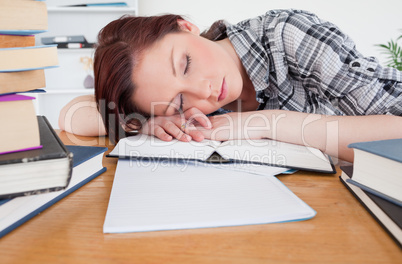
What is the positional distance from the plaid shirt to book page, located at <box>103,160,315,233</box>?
0.42 meters

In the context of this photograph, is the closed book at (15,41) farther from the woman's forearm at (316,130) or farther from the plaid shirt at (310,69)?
the plaid shirt at (310,69)

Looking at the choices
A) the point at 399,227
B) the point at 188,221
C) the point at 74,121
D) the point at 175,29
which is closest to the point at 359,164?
the point at 399,227

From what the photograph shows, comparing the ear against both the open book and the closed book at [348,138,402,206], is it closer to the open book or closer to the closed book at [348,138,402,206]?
the open book

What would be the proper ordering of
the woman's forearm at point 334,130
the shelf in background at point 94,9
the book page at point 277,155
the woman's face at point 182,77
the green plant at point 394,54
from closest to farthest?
the book page at point 277,155 < the woman's forearm at point 334,130 < the woman's face at point 182,77 < the green plant at point 394,54 < the shelf in background at point 94,9

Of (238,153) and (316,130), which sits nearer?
(238,153)

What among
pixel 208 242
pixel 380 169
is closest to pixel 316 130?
pixel 380 169

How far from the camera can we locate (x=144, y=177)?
0.50m

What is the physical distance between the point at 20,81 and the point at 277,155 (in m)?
0.41

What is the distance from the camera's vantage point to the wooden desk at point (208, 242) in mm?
297

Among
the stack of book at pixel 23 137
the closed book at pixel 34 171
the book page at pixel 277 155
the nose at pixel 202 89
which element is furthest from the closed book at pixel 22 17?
the nose at pixel 202 89

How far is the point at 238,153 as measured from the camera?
58cm

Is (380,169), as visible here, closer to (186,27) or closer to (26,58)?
(26,58)

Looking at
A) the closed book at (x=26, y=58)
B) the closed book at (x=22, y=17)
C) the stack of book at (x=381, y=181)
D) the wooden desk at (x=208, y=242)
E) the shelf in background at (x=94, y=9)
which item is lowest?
the wooden desk at (x=208, y=242)

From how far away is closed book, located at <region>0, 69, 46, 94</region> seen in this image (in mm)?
377
